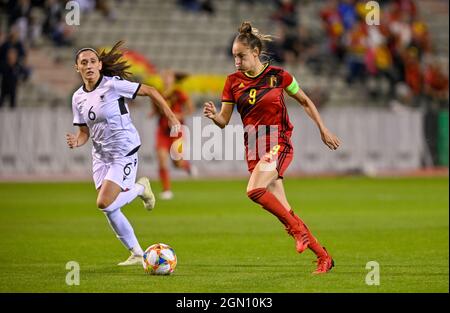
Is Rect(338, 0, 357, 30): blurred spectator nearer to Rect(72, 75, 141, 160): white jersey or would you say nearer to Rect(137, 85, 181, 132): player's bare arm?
Rect(72, 75, 141, 160): white jersey

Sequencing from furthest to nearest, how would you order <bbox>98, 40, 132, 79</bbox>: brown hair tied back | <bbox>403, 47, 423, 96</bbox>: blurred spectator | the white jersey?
1. <bbox>403, 47, 423, 96</bbox>: blurred spectator
2. <bbox>98, 40, 132, 79</bbox>: brown hair tied back
3. the white jersey

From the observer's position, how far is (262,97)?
34.5 feet

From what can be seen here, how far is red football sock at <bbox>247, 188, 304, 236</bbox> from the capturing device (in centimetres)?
1028

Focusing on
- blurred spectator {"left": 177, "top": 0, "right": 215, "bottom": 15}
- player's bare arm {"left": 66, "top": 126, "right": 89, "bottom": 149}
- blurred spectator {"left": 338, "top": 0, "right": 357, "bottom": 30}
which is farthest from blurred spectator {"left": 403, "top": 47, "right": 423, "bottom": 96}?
player's bare arm {"left": 66, "top": 126, "right": 89, "bottom": 149}

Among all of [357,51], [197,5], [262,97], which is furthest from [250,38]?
[197,5]

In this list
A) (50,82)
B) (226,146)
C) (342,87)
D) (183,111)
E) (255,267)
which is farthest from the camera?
(342,87)

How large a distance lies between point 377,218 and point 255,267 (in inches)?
265

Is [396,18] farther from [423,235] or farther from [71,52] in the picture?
[423,235]

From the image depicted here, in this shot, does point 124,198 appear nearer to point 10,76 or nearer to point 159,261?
point 159,261

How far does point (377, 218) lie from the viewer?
17.5 meters

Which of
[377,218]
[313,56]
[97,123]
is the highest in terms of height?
[313,56]

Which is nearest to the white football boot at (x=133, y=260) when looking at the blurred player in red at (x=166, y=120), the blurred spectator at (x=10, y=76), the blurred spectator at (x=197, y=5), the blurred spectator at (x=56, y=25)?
the blurred player in red at (x=166, y=120)

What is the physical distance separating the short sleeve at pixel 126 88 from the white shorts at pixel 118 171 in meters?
0.70

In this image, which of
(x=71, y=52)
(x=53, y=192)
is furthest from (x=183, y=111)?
(x=71, y=52)
